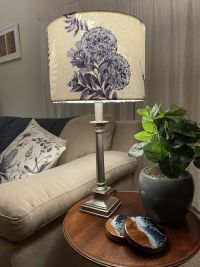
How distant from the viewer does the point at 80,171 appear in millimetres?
983

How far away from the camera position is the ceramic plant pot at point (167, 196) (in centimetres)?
68

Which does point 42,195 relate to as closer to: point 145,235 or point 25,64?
point 145,235

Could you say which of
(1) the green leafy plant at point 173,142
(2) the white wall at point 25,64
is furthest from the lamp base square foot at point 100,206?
(2) the white wall at point 25,64

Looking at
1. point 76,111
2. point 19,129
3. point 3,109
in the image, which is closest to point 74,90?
point 19,129

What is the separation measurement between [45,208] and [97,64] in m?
0.49

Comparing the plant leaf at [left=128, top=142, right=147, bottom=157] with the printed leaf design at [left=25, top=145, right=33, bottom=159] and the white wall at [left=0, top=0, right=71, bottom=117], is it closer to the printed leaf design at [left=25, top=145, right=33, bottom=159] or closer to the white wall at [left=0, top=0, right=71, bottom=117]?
the printed leaf design at [left=25, top=145, right=33, bottom=159]

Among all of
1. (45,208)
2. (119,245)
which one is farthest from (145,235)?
(45,208)

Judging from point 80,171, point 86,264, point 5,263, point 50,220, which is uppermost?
point 80,171

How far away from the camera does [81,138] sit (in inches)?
51.3

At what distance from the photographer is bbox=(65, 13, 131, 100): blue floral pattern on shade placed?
0.69 m

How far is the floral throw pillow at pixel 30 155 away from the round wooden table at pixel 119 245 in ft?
1.19

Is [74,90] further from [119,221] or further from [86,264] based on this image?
[86,264]

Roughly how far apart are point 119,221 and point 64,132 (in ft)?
2.48

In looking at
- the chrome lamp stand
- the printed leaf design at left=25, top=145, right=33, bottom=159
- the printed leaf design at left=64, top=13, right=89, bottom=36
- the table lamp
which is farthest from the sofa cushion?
the printed leaf design at left=64, top=13, right=89, bottom=36
